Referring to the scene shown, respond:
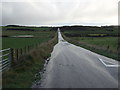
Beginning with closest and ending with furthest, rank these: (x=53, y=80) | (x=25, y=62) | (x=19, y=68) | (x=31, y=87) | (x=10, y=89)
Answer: (x=10, y=89), (x=31, y=87), (x=53, y=80), (x=19, y=68), (x=25, y=62)

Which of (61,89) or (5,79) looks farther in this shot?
(5,79)

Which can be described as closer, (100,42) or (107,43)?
(107,43)

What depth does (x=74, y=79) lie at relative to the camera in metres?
7.74

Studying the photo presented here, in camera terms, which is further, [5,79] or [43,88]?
[5,79]

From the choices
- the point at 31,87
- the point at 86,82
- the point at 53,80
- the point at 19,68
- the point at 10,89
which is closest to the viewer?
the point at 10,89

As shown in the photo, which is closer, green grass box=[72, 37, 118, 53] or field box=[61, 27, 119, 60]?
field box=[61, 27, 119, 60]

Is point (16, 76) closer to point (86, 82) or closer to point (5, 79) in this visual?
point (5, 79)

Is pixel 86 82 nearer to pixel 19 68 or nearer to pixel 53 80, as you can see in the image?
pixel 53 80

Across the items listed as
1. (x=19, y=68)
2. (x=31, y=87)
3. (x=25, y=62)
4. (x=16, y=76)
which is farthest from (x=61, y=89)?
(x=25, y=62)

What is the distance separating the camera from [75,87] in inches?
257

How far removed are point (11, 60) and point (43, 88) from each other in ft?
17.5

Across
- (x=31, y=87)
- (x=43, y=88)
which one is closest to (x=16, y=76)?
(x=31, y=87)

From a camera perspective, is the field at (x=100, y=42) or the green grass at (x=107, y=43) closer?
the field at (x=100, y=42)

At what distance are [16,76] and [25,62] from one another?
2.92 metres
